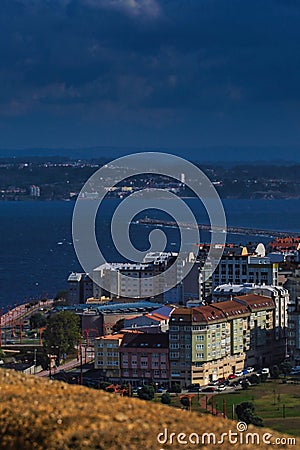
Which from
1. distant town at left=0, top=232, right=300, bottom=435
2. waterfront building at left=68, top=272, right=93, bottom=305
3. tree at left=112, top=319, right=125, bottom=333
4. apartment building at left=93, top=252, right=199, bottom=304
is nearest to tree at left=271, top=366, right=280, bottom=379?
distant town at left=0, top=232, right=300, bottom=435

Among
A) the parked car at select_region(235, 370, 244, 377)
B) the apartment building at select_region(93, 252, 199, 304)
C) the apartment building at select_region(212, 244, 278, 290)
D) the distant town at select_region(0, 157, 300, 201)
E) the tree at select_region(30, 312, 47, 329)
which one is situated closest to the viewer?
the parked car at select_region(235, 370, 244, 377)

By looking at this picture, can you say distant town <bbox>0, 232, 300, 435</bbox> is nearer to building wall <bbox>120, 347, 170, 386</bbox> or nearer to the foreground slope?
building wall <bbox>120, 347, 170, 386</bbox>

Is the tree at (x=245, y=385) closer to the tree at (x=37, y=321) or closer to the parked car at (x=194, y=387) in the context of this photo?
the parked car at (x=194, y=387)

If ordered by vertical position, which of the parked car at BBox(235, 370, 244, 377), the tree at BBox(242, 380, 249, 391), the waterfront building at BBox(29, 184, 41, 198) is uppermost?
the waterfront building at BBox(29, 184, 41, 198)

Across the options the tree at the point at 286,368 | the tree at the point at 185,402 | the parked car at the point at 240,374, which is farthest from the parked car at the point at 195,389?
the tree at the point at 286,368

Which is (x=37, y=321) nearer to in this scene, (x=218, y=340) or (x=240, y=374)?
(x=218, y=340)

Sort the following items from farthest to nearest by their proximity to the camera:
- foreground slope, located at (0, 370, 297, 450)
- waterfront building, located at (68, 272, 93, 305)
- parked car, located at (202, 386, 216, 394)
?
1. waterfront building, located at (68, 272, 93, 305)
2. parked car, located at (202, 386, 216, 394)
3. foreground slope, located at (0, 370, 297, 450)

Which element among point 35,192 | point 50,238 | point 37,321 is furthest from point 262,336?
point 35,192
